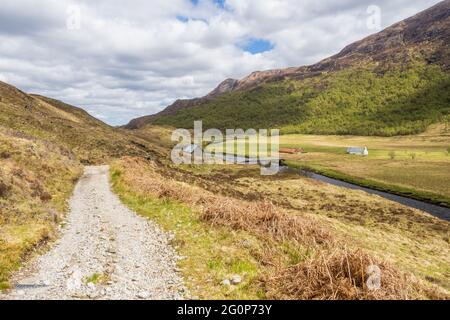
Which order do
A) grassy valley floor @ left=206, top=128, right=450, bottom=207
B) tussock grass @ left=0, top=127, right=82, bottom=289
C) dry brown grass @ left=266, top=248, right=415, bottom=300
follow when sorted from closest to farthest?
dry brown grass @ left=266, top=248, right=415, bottom=300 → tussock grass @ left=0, top=127, right=82, bottom=289 → grassy valley floor @ left=206, top=128, right=450, bottom=207

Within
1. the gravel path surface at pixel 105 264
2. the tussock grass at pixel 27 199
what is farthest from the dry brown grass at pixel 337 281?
the tussock grass at pixel 27 199

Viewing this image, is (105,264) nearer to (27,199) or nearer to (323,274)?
(323,274)

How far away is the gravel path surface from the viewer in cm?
1223

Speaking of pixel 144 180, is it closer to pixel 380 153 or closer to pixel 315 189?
pixel 315 189

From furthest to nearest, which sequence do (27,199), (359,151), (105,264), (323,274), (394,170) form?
(359,151), (394,170), (27,199), (105,264), (323,274)

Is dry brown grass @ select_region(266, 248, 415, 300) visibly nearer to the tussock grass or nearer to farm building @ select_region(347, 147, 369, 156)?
the tussock grass

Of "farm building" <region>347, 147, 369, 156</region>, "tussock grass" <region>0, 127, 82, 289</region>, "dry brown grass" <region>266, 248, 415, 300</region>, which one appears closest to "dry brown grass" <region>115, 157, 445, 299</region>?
"dry brown grass" <region>266, 248, 415, 300</region>

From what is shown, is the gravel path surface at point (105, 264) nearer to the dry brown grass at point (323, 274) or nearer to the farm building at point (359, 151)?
the dry brown grass at point (323, 274)

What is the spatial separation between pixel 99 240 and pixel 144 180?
16233 millimetres

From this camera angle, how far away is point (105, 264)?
48.7ft

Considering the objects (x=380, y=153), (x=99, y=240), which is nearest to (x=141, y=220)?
(x=99, y=240)

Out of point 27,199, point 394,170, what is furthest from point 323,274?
point 394,170

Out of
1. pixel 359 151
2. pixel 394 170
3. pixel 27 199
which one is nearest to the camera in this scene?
pixel 27 199

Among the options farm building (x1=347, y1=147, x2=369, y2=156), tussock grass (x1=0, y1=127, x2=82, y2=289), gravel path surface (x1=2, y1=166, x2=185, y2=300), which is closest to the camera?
gravel path surface (x1=2, y1=166, x2=185, y2=300)
